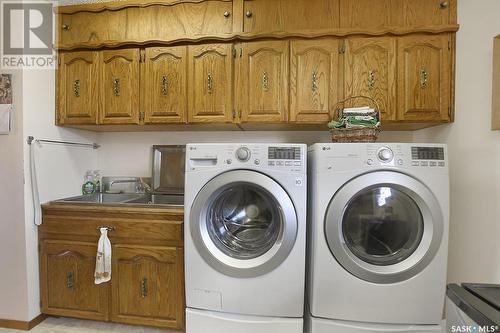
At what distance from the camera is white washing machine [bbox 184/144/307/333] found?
134cm

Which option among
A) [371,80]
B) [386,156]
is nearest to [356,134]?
[386,156]

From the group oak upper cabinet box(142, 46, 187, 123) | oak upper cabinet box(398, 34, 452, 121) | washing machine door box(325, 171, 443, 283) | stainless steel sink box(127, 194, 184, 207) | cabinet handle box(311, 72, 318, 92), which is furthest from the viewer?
stainless steel sink box(127, 194, 184, 207)

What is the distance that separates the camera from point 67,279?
69.4 inches

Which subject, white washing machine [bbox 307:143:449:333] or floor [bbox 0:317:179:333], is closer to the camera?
white washing machine [bbox 307:143:449:333]

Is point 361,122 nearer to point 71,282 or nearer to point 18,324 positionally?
point 71,282

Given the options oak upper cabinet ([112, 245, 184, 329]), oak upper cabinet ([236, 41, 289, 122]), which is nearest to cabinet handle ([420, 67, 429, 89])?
oak upper cabinet ([236, 41, 289, 122])

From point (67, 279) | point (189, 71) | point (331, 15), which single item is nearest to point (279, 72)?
point (331, 15)

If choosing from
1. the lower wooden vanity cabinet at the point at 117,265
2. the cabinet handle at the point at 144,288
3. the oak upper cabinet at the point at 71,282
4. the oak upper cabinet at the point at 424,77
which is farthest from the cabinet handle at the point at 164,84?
the oak upper cabinet at the point at 424,77

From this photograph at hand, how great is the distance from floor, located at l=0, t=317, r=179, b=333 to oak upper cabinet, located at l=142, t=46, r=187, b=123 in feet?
4.73

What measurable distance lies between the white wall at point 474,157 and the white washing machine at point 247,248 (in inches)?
37.3

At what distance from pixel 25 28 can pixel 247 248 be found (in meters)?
2.05

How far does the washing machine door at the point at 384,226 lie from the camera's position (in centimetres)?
126

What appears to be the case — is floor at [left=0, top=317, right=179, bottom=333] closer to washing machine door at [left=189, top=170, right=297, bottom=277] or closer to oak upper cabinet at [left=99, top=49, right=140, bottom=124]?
washing machine door at [left=189, top=170, right=297, bottom=277]

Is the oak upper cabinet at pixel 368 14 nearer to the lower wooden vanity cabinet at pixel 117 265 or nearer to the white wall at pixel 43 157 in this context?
Result: the lower wooden vanity cabinet at pixel 117 265
